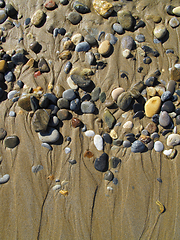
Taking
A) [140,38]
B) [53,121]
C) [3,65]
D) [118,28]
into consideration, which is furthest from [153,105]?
[3,65]

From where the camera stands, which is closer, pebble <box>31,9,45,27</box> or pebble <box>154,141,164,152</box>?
pebble <box>154,141,164,152</box>

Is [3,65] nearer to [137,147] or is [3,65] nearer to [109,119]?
[109,119]

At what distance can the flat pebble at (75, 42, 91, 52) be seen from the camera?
6.68ft

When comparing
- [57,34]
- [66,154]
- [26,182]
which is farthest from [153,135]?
[57,34]

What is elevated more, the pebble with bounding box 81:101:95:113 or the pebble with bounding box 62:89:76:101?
the pebble with bounding box 62:89:76:101

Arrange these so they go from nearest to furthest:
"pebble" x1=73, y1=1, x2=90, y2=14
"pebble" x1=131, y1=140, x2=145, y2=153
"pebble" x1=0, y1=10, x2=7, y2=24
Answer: "pebble" x1=131, y1=140, x2=145, y2=153
"pebble" x1=73, y1=1, x2=90, y2=14
"pebble" x1=0, y1=10, x2=7, y2=24

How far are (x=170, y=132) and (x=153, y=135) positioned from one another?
24cm

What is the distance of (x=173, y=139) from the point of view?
1.89m

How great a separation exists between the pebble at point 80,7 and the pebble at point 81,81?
40.6 inches

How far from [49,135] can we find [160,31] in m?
2.17

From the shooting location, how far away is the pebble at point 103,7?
2066 mm

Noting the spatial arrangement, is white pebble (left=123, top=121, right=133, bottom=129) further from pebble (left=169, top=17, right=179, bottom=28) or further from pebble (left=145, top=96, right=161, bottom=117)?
pebble (left=169, top=17, right=179, bottom=28)

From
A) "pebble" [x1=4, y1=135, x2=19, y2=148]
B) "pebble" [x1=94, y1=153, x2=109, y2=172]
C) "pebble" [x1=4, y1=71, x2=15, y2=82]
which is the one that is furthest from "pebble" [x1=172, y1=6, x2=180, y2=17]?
"pebble" [x1=4, y1=135, x2=19, y2=148]

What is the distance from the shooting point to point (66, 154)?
1.92 metres
